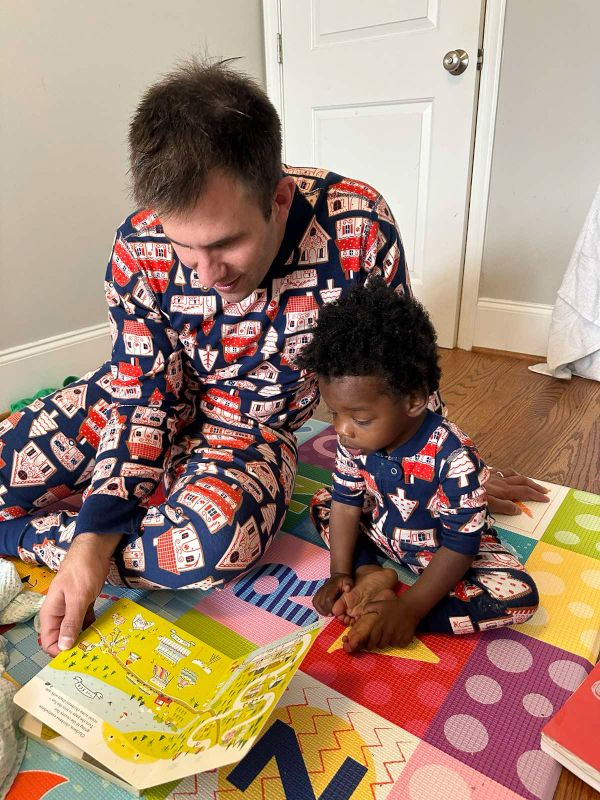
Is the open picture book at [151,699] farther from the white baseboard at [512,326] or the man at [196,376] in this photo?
the white baseboard at [512,326]

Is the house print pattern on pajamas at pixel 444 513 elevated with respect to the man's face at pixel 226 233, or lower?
lower

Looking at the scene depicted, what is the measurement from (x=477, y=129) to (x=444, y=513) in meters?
1.37

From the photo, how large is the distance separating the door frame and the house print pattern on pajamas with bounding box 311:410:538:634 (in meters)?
1.16

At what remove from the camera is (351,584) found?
→ 0.81 metres

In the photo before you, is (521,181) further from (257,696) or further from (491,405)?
(257,696)

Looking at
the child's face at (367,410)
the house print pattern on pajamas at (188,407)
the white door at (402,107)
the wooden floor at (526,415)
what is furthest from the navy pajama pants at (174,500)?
the white door at (402,107)

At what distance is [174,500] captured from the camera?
0.84 meters

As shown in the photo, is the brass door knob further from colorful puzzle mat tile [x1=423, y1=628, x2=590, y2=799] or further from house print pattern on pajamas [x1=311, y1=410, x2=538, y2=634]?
colorful puzzle mat tile [x1=423, y1=628, x2=590, y2=799]

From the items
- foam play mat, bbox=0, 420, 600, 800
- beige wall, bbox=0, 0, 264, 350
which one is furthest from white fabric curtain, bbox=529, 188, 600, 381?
beige wall, bbox=0, 0, 264, 350

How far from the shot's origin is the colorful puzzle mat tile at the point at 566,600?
0.76 metres

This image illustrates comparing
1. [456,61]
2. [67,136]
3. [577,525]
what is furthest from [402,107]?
[577,525]

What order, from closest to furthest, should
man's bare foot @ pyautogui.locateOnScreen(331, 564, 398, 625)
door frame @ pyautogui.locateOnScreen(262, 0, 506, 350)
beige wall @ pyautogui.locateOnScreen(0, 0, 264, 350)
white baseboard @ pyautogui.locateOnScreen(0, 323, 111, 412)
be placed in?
1. man's bare foot @ pyautogui.locateOnScreen(331, 564, 398, 625)
2. beige wall @ pyautogui.locateOnScreen(0, 0, 264, 350)
3. white baseboard @ pyautogui.locateOnScreen(0, 323, 111, 412)
4. door frame @ pyautogui.locateOnScreen(262, 0, 506, 350)

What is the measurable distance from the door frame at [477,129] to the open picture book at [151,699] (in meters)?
1.45

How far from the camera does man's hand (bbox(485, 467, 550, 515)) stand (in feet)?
3.30
